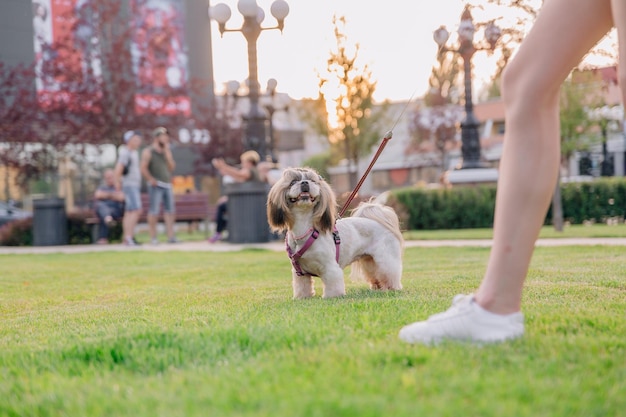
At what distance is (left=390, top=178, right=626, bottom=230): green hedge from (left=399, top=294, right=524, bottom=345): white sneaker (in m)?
15.1

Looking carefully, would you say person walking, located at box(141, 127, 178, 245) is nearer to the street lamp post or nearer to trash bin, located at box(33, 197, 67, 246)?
the street lamp post

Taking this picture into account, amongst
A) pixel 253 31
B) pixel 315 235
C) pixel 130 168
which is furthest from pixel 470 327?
pixel 253 31

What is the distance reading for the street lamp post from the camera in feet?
49.1

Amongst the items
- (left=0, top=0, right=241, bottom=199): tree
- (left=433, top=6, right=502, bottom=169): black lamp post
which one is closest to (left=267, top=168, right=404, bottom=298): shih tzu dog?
(left=433, top=6, right=502, bottom=169): black lamp post

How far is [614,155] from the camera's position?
45.9 m

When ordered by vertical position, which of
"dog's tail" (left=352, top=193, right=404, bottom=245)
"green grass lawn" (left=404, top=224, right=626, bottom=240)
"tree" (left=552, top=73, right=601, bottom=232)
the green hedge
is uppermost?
"tree" (left=552, top=73, right=601, bottom=232)

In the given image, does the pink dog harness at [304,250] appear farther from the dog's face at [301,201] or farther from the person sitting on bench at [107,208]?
the person sitting on bench at [107,208]

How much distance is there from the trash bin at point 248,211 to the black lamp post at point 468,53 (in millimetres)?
4495

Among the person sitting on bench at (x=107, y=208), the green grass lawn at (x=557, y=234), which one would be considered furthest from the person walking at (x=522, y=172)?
the person sitting on bench at (x=107, y=208)

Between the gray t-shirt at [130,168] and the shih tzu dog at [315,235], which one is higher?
the gray t-shirt at [130,168]

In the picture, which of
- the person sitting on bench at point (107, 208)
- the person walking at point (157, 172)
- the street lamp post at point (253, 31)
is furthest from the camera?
the person sitting on bench at point (107, 208)

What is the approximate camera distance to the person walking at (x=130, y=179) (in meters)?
14.4

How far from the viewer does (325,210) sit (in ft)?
17.1

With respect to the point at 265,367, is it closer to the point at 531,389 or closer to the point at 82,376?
the point at 82,376
